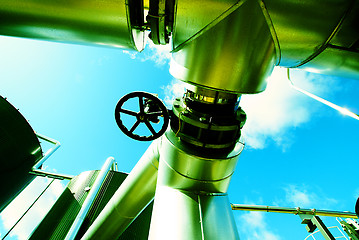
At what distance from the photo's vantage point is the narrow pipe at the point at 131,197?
5.70 ft

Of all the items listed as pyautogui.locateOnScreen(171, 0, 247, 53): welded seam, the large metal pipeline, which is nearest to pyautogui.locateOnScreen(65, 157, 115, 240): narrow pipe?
the large metal pipeline

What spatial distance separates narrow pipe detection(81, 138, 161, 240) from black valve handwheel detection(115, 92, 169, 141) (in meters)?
0.20

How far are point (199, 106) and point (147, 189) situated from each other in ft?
3.65

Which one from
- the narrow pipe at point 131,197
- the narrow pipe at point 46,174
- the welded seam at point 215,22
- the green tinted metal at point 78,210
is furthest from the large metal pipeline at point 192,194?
the narrow pipe at point 46,174

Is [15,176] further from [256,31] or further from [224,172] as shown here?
[256,31]

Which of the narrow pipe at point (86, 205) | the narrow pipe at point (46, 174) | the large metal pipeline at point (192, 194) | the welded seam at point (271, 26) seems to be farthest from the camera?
the narrow pipe at point (46, 174)

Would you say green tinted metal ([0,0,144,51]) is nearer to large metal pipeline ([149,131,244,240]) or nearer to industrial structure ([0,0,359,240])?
industrial structure ([0,0,359,240])

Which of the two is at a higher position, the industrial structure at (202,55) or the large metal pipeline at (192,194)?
the industrial structure at (202,55)

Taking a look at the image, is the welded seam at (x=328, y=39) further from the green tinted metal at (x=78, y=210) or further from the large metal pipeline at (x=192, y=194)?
the green tinted metal at (x=78, y=210)

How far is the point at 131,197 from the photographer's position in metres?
1.83

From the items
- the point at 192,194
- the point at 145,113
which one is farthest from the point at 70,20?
the point at 192,194

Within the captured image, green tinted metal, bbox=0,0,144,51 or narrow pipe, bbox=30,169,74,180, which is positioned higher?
narrow pipe, bbox=30,169,74,180

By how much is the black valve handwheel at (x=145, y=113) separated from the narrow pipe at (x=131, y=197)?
20 centimetres

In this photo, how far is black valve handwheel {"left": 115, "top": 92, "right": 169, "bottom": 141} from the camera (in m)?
1.44
